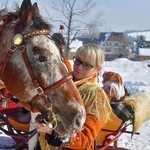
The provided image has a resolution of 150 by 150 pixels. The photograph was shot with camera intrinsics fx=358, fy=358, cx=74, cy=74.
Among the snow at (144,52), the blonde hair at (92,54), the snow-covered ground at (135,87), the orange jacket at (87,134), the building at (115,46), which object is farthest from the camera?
the snow at (144,52)

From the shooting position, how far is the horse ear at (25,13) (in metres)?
2.63

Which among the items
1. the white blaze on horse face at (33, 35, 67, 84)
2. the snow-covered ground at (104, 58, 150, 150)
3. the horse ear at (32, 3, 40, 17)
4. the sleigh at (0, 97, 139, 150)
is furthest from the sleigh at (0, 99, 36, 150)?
the horse ear at (32, 3, 40, 17)

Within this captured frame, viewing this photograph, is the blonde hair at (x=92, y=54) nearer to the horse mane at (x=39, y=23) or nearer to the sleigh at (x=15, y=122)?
the horse mane at (x=39, y=23)

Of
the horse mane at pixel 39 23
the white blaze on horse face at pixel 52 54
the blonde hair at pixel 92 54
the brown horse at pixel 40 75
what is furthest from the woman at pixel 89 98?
the horse mane at pixel 39 23

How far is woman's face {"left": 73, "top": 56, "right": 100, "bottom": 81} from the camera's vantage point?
3529 millimetres

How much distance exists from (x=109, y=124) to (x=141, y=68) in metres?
22.2

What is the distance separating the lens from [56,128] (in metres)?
2.69

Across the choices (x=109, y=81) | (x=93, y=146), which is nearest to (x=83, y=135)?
(x=93, y=146)

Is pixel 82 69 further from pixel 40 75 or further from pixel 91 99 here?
pixel 40 75

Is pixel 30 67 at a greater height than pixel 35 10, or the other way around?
pixel 35 10

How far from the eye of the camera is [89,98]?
335 centimetres

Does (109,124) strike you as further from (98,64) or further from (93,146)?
(98,64)

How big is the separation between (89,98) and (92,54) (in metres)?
0.47

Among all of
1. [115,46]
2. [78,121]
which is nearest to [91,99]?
[78,121]
